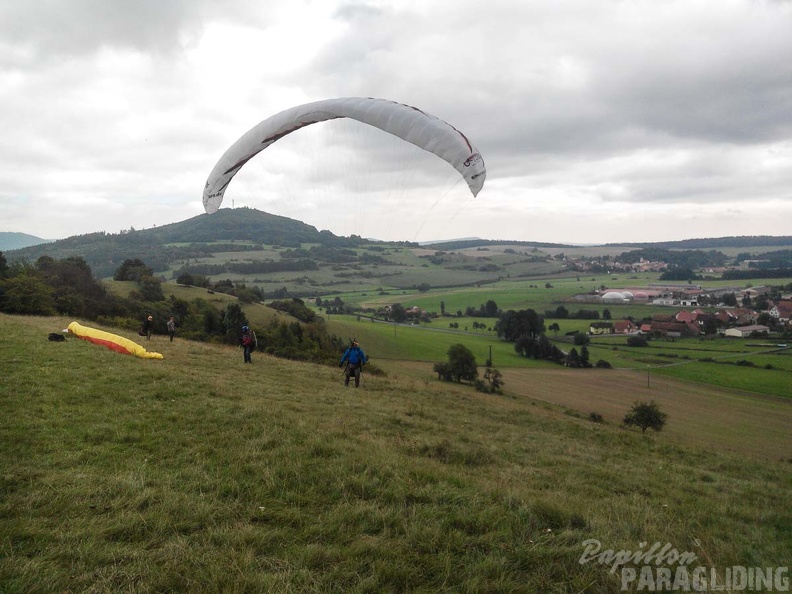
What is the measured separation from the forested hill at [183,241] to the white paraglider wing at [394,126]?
8214cm

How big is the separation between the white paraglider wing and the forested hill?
82.1 metres

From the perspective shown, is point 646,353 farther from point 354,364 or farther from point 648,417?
point 354,364

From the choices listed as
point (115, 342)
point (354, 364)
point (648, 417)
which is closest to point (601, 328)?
point (648, 417)

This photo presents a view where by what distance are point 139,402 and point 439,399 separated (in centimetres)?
970

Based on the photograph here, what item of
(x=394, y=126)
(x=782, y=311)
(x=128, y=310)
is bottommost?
(x=782, y=311)

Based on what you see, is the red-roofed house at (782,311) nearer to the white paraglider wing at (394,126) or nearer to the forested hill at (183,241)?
the forested hill at (183,241)

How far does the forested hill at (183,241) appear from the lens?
363 ft

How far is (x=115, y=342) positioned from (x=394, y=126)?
11.5 m

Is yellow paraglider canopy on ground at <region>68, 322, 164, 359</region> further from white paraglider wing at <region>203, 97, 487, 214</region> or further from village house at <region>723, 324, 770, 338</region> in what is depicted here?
village house at <region>723, 324, 770, 338</region>

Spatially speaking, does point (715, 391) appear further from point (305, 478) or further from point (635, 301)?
point (635, 301)

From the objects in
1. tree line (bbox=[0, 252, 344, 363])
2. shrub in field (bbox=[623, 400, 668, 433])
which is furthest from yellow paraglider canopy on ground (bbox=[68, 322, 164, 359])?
shrub in field (bbox=[623, 400, 668, 433])

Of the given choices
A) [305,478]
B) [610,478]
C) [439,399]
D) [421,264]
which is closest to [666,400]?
[439,399]

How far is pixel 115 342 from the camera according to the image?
589 inches

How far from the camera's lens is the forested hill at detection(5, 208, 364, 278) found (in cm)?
11069
